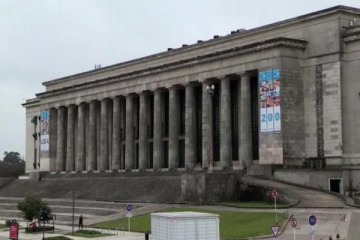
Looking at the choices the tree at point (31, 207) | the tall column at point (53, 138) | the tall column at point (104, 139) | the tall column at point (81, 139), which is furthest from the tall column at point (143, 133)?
the tree at point (31, 207)

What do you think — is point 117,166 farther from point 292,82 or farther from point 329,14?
point 329,14

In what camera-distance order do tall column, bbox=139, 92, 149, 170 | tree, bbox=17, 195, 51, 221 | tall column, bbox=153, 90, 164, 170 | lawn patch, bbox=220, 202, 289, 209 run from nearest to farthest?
lawn patch, bbox=220, 202, 289, 209, tree, bbox=17, 195, 51, 221, tall column, bbox=153, 90, 164, 170, tall column, bbox=139, 92, 149, 170

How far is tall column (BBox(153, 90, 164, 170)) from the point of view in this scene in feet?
289

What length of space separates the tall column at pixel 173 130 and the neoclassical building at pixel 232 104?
0.13 meters

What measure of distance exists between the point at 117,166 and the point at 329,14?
4038cm

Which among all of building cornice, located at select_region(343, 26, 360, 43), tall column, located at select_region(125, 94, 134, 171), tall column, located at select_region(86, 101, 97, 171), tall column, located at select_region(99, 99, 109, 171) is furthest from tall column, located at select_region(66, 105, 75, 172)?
building cornice, located at select_region(343, 26, 360, 43)

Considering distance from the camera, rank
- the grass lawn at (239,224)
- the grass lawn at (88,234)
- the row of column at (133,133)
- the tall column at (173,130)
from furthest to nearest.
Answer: the tall column at (173,130) < the row of column at (133,133) < the grass lawn at (88,234) < the grass lawn at (239,224)

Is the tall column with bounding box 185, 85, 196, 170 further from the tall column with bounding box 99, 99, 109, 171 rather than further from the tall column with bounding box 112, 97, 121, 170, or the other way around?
the tall column with bounding box 99, 99, 109, 171

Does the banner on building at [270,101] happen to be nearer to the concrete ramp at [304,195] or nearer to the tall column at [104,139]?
the concrete ramp at [304,195]

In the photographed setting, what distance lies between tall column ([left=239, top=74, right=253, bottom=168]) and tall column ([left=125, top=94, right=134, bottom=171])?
922 inches

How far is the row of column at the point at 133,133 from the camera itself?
7731 cm

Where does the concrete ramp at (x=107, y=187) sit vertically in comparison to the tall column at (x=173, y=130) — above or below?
below

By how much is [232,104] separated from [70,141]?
36153 mm

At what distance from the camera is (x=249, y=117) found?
245 ft
